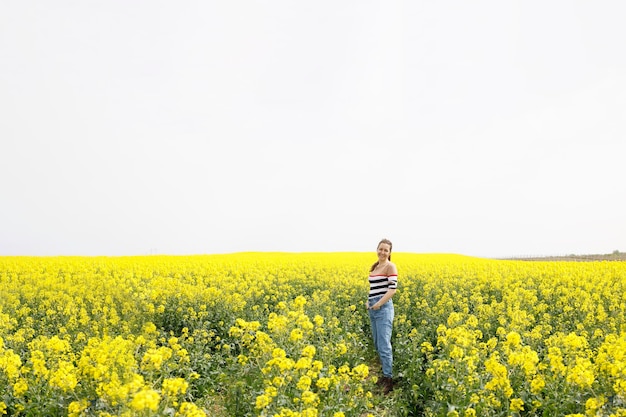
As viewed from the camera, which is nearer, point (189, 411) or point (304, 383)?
point (189, 411)

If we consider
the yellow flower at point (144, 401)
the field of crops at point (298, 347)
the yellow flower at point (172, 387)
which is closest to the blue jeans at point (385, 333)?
the field of crops at point (298, 347)

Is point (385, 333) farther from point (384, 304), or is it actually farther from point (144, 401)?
point (144, 401)

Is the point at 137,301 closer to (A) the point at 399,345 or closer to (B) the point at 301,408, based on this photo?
(A) the point at 399,345

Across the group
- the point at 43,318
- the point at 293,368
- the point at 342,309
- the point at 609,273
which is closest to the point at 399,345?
the point at 342,309

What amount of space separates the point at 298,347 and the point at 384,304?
212cm

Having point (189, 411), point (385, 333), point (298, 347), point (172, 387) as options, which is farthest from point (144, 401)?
point (385, 333)

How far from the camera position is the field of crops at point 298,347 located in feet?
17.2

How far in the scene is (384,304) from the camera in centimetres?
845

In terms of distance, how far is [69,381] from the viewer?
530 centimetres

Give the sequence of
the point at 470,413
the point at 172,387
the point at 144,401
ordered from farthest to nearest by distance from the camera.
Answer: the point at 470,413
the point at 172,387
the point at 144,401

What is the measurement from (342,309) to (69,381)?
746cm

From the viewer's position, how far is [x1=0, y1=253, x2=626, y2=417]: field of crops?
17.2 feet

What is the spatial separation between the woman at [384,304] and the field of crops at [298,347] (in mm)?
356

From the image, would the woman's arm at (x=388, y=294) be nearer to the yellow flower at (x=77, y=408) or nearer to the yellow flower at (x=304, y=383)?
the yellow flower at (x=304, y=383)
